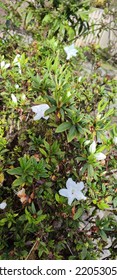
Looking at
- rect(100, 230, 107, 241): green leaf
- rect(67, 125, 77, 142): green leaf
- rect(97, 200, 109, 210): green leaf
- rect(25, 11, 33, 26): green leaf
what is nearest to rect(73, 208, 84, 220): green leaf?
rect(97, 200, 109, 210): green leaf

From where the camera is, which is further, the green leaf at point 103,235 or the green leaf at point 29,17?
the green leaf at point 29,17

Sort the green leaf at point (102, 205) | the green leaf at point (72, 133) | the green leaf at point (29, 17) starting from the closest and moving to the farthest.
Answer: the green leaf at point (72, 133) < the green leaf at point (102, 205) < the green leaf at point (29, 17)

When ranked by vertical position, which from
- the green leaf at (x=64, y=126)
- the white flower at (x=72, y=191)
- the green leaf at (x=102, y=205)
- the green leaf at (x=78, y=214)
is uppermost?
the green leaf at (x=64, y=126)

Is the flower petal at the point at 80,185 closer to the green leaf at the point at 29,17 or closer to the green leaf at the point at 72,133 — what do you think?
the green leaf at the point at 72,133

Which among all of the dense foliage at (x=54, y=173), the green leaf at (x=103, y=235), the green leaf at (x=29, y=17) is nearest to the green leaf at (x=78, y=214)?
the dense foliage at (x=54, y=173)

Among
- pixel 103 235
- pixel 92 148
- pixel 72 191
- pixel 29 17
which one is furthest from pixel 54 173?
pixel 29 17

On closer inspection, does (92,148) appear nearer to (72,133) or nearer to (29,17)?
(72,133)

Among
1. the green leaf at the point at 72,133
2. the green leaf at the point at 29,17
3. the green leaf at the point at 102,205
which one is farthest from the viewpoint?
the green leaf at the point at 29,17
